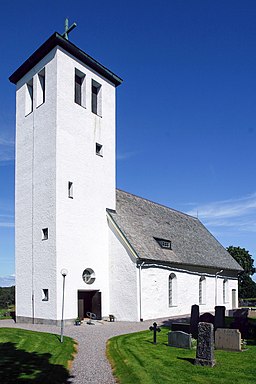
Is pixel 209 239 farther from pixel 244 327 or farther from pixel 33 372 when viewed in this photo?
pixel 33 372

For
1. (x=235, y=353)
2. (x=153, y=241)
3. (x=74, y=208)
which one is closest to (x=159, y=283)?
(x=153, y=241)

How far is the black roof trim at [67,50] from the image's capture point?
27141mm

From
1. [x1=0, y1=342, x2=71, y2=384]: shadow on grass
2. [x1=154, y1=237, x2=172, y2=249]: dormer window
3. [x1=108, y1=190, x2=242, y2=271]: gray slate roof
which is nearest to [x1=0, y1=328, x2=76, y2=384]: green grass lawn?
[x1=0, y1=342, x2=71, y2=384]: shadow on grass

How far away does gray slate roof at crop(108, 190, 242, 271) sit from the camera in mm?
29422

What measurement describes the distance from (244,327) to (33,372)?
1107 cm

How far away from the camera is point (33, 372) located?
1146cm

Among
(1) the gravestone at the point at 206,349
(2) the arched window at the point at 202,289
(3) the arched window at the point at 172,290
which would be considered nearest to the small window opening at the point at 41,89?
(3) the arched window at the point at 172,290

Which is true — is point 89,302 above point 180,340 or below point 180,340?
below

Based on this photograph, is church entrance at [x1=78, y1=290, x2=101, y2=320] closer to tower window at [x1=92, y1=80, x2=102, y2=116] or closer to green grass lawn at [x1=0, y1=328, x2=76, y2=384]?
green grass lawn at [x1=0, y1=328, x2=76, y2=384]

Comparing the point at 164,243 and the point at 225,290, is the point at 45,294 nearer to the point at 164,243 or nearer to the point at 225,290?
the point at 164,243

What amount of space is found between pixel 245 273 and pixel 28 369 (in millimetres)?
66734

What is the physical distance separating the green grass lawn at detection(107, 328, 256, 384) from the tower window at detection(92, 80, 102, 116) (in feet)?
61.0

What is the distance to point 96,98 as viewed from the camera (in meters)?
31.0

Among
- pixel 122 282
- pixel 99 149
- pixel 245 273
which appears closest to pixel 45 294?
pixel 122 282
